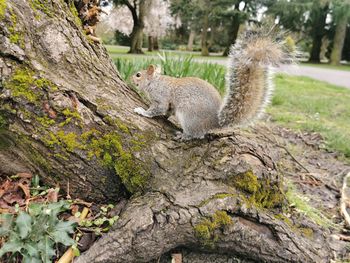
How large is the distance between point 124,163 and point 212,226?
17.8 inches

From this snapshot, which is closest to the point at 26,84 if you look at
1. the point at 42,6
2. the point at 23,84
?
the point at 23,84

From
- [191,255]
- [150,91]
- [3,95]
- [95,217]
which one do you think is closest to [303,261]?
[191,255]

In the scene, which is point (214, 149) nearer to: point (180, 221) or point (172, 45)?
point (180, 221)

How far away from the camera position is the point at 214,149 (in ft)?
5.38

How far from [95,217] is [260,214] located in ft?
2.25

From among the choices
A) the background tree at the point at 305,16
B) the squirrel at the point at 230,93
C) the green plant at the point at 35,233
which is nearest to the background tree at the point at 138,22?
the background tree at the point at 305,16

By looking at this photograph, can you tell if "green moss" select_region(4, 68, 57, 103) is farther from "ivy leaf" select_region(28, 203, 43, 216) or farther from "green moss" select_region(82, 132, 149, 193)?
"ivy leaf" select_region(28, 203, 43, 216)

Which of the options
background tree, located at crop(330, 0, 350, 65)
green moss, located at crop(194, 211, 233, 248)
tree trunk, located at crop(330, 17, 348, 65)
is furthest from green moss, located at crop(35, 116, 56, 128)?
tree trunk, located at crop(330, 17, 348, 65)

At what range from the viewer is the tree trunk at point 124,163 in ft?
4.62

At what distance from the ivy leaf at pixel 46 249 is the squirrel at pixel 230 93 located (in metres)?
0.71

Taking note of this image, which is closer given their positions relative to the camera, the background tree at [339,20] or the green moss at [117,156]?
the green moss at [117,156]

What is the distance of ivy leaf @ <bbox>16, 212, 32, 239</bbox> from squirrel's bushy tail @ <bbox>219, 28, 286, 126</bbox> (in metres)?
0.97

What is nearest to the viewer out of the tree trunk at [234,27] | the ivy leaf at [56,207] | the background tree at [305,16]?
the ivy leaf at [56,207]

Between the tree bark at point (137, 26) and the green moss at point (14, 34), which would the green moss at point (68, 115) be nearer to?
the green moss at point (14, 34)
